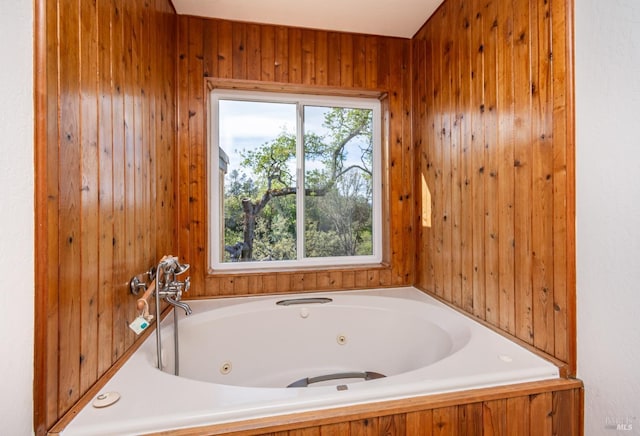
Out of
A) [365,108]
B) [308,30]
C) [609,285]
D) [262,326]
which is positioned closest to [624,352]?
[609,285]

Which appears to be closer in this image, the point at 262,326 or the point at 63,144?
the point at 63,144

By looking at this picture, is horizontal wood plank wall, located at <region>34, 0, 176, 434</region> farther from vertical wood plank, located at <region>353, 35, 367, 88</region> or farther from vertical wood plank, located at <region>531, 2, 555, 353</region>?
vertical wood plank, located at <region>531, 2, 555, 353</region>

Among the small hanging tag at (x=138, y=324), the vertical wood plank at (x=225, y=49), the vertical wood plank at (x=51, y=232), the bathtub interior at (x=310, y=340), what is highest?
the vertical wood plank at (x=225, y=49)

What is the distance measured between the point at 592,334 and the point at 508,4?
141 cm

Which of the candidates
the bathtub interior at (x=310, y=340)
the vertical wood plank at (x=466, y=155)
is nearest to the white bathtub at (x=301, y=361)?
the bathtub interior at (x=310, y=340)

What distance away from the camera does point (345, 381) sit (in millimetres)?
1910

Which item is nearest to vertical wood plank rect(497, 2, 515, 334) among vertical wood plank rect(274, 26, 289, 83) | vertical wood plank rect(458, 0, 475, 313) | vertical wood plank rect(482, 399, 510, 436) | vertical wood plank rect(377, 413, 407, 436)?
vertical wood plank rect(458, 0, 475, 313)

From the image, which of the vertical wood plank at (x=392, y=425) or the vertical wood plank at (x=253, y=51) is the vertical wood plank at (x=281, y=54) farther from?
the vertical wood plank at (x=392, y=425)

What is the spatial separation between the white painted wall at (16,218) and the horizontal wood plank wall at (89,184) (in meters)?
0.02

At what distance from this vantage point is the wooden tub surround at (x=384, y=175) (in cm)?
93

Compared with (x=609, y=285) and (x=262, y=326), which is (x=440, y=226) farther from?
(x=262, y=326)

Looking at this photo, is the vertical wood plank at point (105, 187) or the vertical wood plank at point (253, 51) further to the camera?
the vertical wood plank at point (253, 51)

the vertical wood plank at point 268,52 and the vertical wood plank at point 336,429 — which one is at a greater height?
the vertical wood plank at point 268,52
